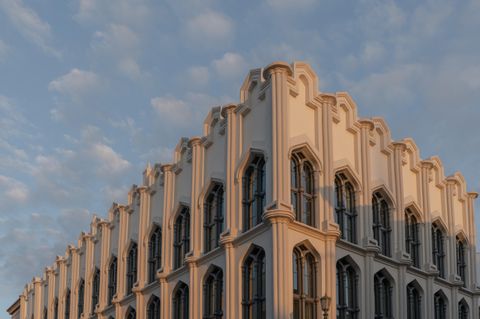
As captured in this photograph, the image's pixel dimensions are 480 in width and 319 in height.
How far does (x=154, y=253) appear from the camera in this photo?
168 ft

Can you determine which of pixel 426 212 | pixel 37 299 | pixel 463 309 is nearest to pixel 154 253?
pixel 426 212

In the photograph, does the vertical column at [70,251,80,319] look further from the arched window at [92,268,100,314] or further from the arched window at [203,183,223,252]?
the arched window at [203,183,223,252]

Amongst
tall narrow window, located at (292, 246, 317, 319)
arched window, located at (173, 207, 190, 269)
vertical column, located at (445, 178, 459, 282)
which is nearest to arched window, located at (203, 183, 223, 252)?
arched window, located at (173, 207, 190, 269)

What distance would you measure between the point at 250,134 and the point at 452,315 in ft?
48.6

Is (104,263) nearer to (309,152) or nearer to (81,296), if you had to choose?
(81,296)

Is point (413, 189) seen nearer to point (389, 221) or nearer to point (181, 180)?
point (389, 221)

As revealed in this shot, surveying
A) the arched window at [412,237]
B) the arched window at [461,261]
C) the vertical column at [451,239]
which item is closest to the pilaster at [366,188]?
the arched window at [412,237]

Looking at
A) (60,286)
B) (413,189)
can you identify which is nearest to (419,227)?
(413,189)

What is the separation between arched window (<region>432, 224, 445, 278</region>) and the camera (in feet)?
161

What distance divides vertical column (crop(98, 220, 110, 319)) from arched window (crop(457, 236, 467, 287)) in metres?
20.4

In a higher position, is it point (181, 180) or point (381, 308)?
point (181, 180)

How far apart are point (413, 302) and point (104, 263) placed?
65.4ft

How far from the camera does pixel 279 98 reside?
40.8 m

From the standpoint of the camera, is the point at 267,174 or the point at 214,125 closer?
the point at 267,174
